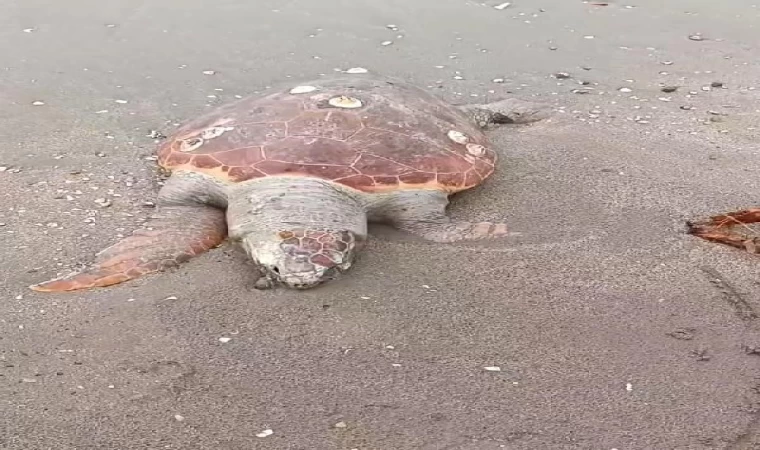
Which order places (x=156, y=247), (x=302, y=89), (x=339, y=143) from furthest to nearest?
(x=302, y=89)
(x=339, y=143)
(x=156, y=247)

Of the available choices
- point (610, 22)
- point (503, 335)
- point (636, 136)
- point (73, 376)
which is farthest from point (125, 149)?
point (610, 22)

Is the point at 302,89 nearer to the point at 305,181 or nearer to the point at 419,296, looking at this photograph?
the point at 305,181

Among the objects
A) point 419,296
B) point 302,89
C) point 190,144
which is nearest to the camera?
point 419,296

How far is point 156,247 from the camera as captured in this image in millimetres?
3299

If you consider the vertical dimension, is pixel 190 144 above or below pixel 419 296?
above

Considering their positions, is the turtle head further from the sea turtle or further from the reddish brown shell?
the reddish brown shell

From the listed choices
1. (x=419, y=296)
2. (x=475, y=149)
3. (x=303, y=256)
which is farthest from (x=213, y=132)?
(x=419, y=296)

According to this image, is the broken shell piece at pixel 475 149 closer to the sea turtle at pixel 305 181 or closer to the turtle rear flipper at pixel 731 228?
the sea turtle at pixel 305 181

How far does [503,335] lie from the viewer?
9.35 feet

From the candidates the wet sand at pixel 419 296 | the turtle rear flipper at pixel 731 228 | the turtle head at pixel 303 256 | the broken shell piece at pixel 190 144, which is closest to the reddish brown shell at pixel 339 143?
the broken shell piece at pixel 190 144

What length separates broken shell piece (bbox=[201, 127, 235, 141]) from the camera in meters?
4.00

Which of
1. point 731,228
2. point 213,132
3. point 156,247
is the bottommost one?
point 731,228

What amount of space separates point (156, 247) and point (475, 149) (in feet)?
5.77

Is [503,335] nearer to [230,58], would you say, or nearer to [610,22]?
[230,58]
